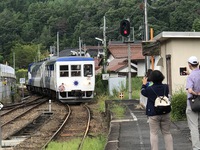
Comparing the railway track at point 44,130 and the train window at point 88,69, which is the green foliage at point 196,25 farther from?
the railway track at point 44,130

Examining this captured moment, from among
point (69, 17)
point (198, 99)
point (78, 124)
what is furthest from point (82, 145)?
point (69, 17)

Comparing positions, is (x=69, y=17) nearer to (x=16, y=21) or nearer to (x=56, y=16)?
(x=56, y=16)

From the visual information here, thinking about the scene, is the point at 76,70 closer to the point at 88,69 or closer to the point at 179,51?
the point at 88,69

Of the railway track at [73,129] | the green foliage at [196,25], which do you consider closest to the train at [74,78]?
the railway track at [73,129]

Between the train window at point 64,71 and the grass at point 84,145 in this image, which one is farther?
the train window at point 64,71

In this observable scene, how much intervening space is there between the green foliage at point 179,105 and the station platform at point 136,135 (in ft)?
0.88

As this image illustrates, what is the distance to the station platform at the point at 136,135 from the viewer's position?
8570mm

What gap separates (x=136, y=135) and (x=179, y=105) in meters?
1.99

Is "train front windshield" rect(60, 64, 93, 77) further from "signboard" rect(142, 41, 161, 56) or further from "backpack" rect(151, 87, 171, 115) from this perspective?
"backpack" rect(151, 87, 171, 115)

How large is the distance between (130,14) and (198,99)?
52.9 metres

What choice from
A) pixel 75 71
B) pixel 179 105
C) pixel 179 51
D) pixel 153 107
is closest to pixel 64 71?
pixel 75 71

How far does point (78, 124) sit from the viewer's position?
16203mm

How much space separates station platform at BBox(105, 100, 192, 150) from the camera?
28.1ft

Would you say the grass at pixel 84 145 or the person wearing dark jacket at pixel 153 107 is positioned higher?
the person wearing dark jacket at pixel 153 107
